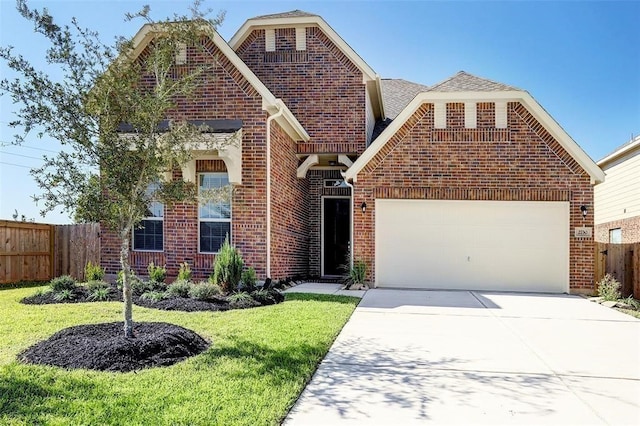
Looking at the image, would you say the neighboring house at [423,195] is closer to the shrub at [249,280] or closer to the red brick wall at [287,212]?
the red brick wall at [287,212]

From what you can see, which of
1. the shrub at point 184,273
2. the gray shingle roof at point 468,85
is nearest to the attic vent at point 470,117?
the gray shingle roof at point 468,85

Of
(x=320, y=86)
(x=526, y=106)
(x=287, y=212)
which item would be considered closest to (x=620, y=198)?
(x=526, y=106)

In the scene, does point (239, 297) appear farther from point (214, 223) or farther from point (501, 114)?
point (501, 114)

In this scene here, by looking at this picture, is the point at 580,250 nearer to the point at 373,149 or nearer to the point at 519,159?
the point at 519,159

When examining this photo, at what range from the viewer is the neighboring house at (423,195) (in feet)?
36.1

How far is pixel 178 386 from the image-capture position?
4293 millimetres

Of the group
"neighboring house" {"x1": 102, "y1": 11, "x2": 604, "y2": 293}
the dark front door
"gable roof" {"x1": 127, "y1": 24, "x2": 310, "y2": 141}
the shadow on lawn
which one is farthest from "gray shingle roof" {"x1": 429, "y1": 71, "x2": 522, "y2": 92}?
the shadow on lawn

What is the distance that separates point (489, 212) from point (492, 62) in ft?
17.8

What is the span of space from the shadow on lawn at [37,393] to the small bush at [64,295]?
4.46m

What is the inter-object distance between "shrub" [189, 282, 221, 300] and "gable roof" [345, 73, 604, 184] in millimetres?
5051

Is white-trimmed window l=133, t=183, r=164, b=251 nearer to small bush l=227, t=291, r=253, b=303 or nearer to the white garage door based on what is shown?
small bush l=227, t=291, r=253, b=303

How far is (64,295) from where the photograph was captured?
897 cm

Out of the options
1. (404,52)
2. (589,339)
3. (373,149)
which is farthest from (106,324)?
(404,52)

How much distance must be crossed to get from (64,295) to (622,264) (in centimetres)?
1218
